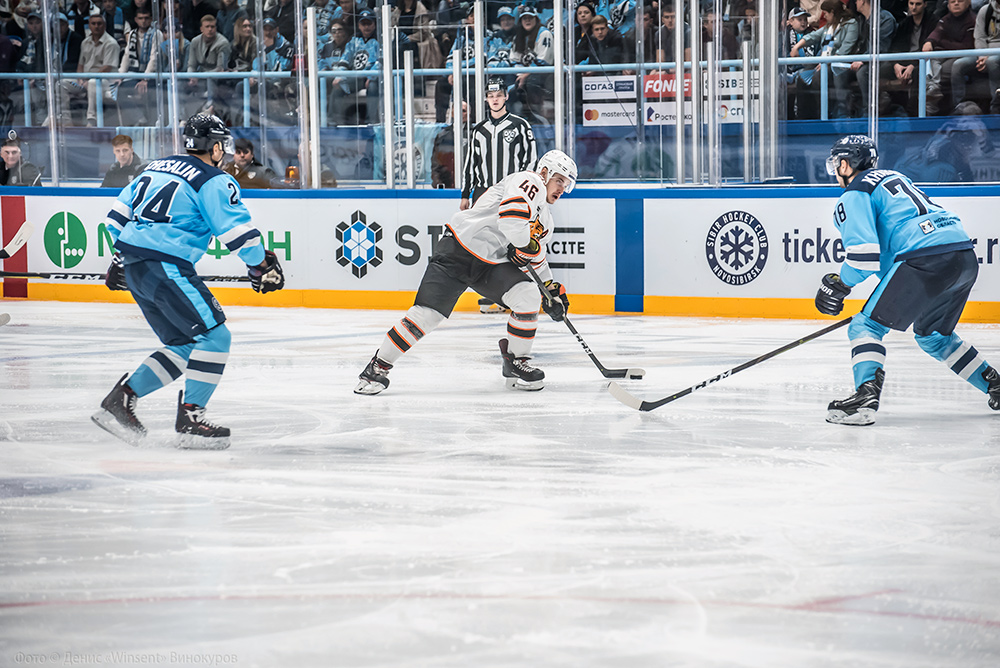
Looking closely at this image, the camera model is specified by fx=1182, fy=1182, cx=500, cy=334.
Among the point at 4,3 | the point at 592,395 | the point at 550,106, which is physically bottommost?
the point at 592,395

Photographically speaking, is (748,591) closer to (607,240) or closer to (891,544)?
(891,544)

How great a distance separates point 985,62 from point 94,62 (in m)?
6.51

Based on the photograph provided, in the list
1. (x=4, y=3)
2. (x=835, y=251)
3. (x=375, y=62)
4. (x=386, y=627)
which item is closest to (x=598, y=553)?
(x=386, y=627)

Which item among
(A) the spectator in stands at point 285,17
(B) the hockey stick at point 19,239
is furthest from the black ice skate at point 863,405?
(A) the spectator in stands at point 285,17

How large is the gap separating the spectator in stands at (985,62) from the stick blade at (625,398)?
3.73m

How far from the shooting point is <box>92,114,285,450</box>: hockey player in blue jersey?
369 cm

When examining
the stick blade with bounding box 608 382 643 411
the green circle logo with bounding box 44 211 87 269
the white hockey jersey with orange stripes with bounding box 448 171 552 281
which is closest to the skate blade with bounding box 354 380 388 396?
the white hockey jersey with orange stripes with bounding box 448 171 552 281

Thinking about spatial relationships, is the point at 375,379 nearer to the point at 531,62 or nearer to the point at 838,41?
the point at 531,62

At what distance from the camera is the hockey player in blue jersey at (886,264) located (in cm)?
402

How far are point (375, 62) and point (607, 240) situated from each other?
214cm

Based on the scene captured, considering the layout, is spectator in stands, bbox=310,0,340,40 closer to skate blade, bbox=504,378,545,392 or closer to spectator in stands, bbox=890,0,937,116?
spectator in stands, bbox=890,0,937,116

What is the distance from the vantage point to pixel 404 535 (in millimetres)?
2793

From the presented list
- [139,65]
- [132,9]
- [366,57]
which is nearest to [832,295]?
[366,57]

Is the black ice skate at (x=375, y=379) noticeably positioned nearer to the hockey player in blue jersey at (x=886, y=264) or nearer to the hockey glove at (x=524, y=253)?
the hockey glove at (x=524, y=253)
